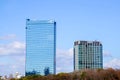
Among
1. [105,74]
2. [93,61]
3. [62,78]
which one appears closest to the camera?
[105,74]

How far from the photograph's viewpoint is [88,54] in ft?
590

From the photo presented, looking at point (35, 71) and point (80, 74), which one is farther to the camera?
point (35, 71)

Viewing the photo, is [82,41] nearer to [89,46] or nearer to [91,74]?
[89,46]

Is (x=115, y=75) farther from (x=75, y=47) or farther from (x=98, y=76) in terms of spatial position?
(x=75, y=47)

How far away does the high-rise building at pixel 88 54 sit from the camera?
179875 millimetres

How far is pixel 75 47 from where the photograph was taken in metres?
190

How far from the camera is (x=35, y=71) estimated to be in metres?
197

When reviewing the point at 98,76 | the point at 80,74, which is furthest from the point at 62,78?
the point at 98,76

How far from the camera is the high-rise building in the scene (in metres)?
180

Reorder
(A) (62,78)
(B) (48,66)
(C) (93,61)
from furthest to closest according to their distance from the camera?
(B) (48,66)
(C) (93,61)
(A) (62,78)

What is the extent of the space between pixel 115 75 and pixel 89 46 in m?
96.6

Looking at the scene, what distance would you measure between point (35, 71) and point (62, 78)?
10177 centimetres

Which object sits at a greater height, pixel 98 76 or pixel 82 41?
pixel 82 41

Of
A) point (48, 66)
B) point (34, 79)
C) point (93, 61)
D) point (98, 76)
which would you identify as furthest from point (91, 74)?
point (48, 66)
